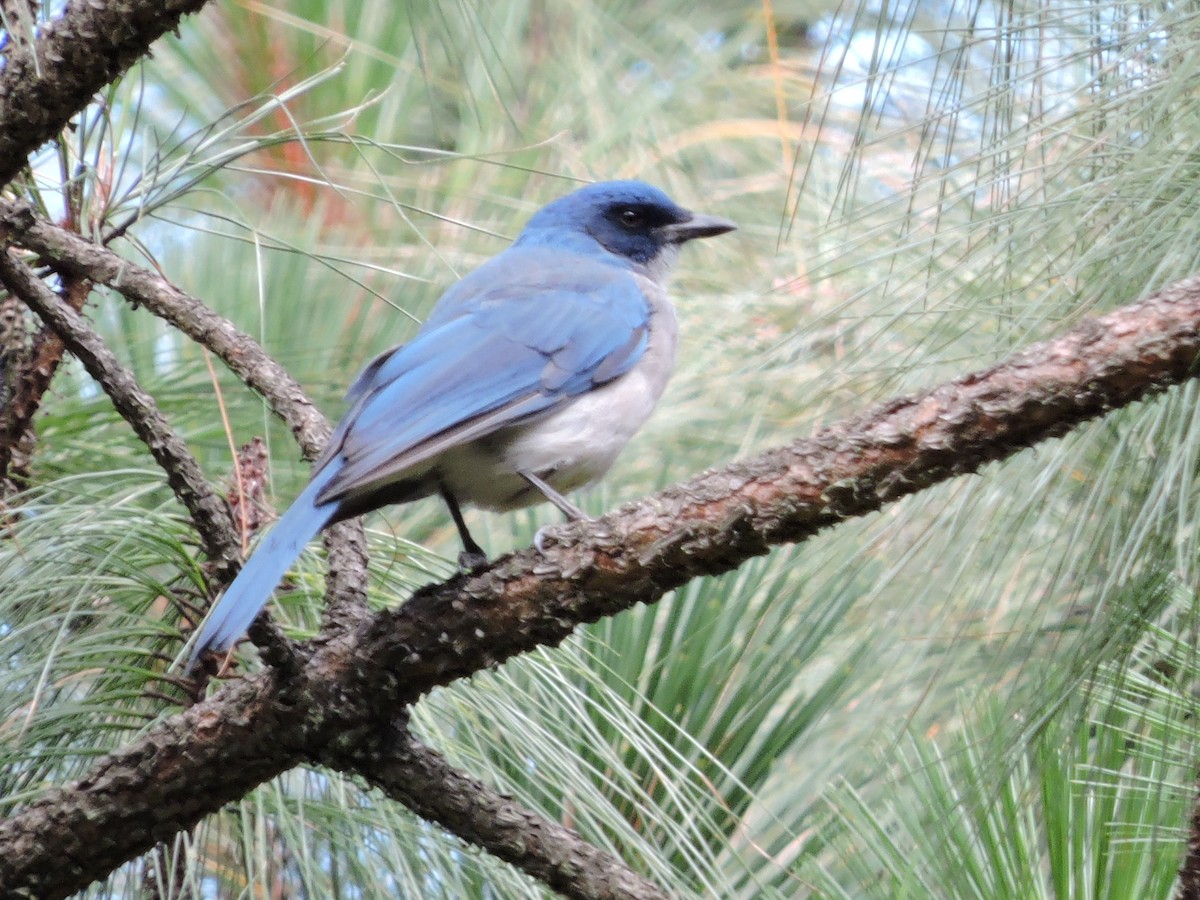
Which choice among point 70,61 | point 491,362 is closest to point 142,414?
point 70,61

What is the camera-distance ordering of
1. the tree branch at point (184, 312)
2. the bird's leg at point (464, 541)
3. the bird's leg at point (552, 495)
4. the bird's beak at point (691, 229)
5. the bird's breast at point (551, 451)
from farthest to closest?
the bird's beak at point (691, 229) < the bird's breast at point (551, 451) < the bird's leg at point (552, 495) < the bird's leg at point (464, 541) < the tree branch at point (184, 312)

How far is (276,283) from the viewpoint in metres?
3.30

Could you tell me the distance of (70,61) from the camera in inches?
55.2

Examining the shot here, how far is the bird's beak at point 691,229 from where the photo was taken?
3.00m

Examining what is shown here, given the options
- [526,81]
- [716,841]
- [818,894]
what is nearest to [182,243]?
[526,81]

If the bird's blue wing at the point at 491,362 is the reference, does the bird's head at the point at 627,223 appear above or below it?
above

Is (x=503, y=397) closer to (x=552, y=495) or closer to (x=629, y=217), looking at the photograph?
(x=552, y=495)

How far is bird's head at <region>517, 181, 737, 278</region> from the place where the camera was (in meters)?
3.02

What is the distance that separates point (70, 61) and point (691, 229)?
5.79ft

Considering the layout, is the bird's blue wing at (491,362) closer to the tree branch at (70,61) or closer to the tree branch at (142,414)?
the tree branch at (142,414)

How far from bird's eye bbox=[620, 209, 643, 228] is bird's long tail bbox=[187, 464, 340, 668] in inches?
50.7

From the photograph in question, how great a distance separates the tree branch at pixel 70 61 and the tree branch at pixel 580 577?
2.03 ft

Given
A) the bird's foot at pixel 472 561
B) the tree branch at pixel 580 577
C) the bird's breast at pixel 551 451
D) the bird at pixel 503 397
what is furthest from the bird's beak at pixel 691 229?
the tree branch at pixel 580 577

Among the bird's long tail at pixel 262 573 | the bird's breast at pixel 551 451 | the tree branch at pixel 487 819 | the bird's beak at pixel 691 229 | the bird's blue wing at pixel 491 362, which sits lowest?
the tree branch at pixel 487 819
